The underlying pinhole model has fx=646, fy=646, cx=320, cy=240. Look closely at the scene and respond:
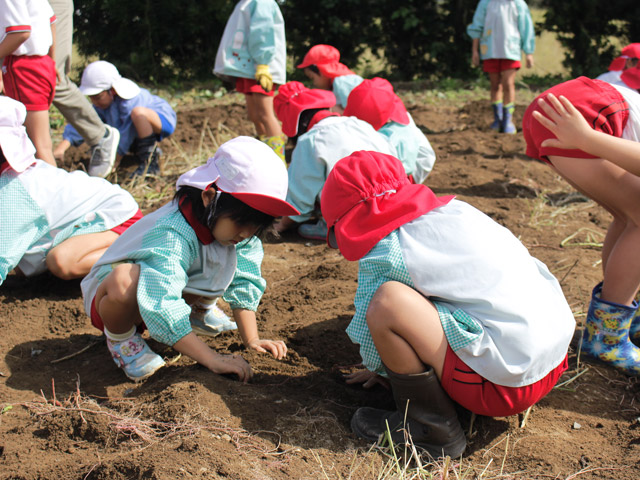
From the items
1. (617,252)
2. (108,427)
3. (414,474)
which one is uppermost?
(617,252)

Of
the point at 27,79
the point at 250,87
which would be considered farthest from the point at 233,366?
the point at 250,87

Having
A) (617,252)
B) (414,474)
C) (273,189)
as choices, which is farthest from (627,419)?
(273,189)

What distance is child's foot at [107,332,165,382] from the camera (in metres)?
2.61

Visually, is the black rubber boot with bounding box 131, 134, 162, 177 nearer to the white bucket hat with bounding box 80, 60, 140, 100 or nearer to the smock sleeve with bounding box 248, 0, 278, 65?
the white bucket hat with bounding box 80, 60, 140, 100

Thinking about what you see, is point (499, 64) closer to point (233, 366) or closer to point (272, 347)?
point (272, 347)

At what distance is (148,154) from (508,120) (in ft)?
12.9

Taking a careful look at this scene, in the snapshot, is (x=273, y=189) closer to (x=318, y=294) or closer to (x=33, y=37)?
(x=318, y=294)

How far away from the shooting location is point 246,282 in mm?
2803

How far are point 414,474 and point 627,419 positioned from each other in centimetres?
94

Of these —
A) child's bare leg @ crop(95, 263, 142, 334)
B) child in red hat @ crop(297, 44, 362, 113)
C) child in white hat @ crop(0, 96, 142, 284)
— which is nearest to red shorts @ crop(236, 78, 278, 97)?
child in red hat @ crop(297, 44, 362, 113)

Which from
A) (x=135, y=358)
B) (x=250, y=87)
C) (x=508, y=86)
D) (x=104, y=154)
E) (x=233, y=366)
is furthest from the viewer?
(x=508, y=86)

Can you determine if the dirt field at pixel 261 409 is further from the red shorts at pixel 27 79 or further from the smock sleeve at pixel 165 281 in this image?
the red shorts at pixel 27 79

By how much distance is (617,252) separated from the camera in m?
2.61

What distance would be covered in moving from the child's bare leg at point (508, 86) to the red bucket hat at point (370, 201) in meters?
5.38
